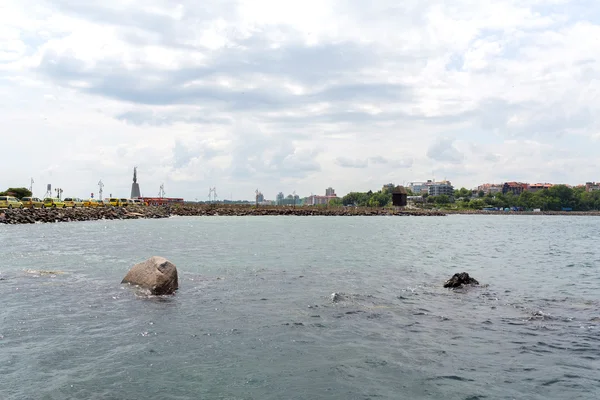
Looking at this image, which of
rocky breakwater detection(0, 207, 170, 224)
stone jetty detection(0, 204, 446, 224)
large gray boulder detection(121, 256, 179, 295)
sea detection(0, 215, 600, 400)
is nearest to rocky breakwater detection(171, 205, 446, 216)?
stone jetty detection(0, 204, 446, 224)

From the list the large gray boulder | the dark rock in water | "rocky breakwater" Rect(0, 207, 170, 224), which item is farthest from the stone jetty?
the dark rock in water

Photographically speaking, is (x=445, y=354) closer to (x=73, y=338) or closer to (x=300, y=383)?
(x=300, y=383)

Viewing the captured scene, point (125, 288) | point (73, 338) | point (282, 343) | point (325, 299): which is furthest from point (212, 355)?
point (125, 288)

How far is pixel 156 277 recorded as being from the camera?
19359mm

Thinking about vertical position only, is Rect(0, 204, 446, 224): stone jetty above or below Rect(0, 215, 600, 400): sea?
above

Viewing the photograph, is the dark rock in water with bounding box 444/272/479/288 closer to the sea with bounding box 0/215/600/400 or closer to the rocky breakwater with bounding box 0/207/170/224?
the sea with bounding box 0/215/600/400

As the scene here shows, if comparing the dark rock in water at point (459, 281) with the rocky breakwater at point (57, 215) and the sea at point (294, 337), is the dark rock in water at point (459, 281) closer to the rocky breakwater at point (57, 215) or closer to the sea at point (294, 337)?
the sea at point (294, 337)

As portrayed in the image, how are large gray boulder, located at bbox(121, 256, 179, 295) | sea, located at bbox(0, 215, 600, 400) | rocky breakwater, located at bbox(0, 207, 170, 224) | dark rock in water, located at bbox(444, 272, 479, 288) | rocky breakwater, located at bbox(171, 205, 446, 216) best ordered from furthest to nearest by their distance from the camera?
rocky breakwater, located at bbox(171, 205, 446, 216) → rocky breakwater, located at bbox(0, 207, 170, 224) → dark rock in water, located at bbox(444, 272, 479, 288) → large gray boulder, located at bbox(121, 256, 179, 295) → sea, located at bbox(0, 215, 600, 400)

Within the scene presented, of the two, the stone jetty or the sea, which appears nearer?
the sea

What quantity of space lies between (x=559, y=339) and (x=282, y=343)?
8.29 meters

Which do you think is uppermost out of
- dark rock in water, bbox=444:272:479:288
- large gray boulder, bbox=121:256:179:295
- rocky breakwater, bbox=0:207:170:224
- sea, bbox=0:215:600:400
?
rocky breakwater, bbox=0:207:170:224

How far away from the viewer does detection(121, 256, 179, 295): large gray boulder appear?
1914cm

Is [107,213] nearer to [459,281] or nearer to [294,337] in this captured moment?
[459,281]

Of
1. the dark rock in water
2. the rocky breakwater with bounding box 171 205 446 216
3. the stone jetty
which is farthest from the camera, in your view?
the rocky breakwater with bounding box 171 205 446 216
